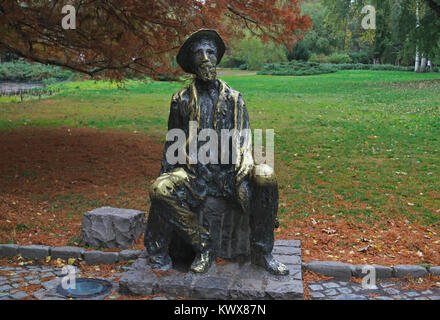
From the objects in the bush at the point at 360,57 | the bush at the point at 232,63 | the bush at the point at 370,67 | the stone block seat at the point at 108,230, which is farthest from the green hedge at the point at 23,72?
the bush at the point at 360,57

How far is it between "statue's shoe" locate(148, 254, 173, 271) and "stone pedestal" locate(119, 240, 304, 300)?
2.2 inches

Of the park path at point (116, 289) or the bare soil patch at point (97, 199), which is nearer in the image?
the park path at point (116, 289)

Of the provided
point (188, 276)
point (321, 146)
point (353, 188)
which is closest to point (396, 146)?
point (321, 146)

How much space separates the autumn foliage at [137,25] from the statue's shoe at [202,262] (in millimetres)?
4415

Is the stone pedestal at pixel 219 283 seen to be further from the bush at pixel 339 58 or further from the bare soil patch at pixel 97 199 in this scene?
the bush at pixel 339 58

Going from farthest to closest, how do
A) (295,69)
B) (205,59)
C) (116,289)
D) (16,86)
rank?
(295,69) < (16,86) < (205,59) < (116,289)

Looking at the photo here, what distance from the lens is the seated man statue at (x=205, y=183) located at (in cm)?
439

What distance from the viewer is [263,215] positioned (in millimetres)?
4406

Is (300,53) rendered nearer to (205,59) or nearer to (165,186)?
(205,59)

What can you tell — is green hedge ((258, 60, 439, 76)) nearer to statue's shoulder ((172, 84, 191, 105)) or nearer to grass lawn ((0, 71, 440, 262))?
grass lawn ((0, 71, 440, 262))

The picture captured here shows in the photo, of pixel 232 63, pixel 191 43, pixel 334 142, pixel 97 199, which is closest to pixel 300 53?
pixel 232 63

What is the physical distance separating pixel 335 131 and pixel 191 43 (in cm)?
896

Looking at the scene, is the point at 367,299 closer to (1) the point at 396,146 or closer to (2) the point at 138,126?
(1) the point at 396,146

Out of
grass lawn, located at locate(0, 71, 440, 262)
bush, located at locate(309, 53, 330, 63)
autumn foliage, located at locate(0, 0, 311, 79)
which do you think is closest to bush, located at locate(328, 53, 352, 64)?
bush, located at locate(309, 53, 330, 63)
